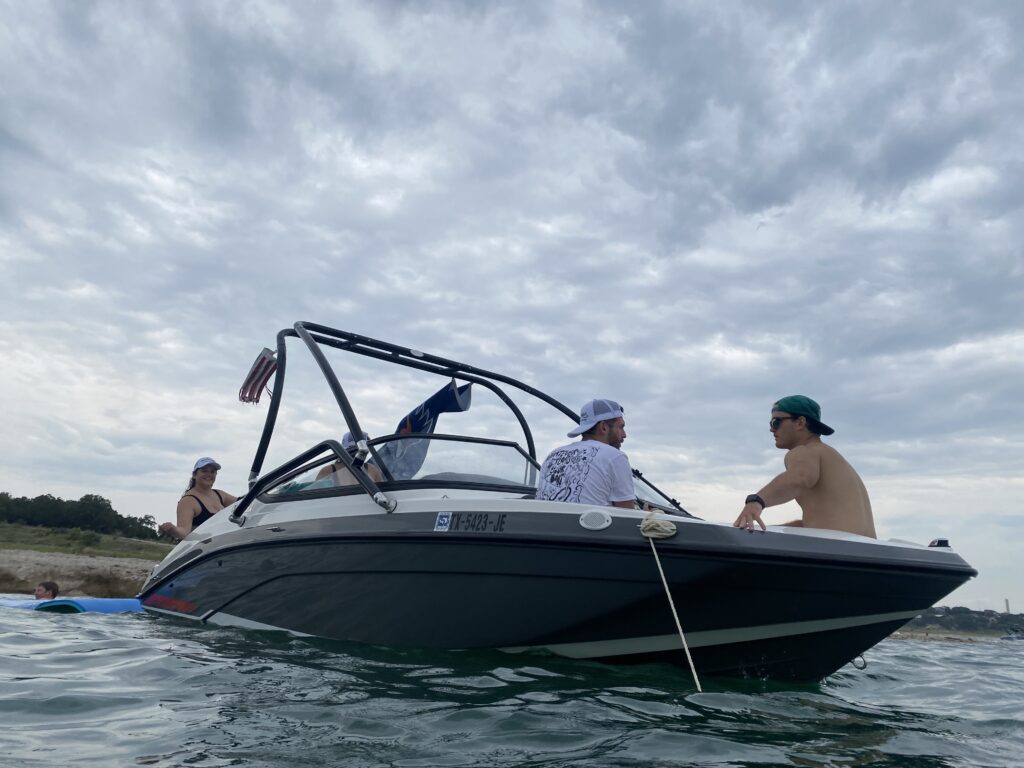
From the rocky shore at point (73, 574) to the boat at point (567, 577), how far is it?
11.4 m

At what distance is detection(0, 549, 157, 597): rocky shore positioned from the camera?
14961 mm

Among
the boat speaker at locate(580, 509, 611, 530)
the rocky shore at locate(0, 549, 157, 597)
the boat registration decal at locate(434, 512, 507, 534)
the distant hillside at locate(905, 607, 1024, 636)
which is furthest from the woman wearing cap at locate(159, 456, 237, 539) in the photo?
the distant hillside at locate(905, 607, 1024, 636)

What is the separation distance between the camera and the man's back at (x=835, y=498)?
4.11m

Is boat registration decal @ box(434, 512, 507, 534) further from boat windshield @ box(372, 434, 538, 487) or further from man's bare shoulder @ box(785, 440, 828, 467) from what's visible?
man's bare shoulder @ box(785, 440, 828, 467)

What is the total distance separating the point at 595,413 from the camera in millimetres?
4664

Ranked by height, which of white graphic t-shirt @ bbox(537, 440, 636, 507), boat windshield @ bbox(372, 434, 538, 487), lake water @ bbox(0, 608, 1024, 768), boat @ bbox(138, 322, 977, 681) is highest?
boat windshield @ bbox(372, 434, 538, 487)

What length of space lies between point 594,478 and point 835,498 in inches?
49.0

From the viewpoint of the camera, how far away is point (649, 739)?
106 inches

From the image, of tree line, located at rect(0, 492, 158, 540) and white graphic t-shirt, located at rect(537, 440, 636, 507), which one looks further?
tree line, located at rect(0, 492, 158, 540)

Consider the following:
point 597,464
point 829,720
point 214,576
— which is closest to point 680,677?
point 829,720

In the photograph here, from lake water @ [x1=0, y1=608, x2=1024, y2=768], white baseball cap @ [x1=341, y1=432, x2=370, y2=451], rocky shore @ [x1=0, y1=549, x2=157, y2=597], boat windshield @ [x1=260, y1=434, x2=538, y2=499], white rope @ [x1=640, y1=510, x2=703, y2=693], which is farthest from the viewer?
rocky shore @ [x1=0, y1=549, x2=157, y2=597]

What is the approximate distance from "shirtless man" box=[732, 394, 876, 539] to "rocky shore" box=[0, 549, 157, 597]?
1332cm

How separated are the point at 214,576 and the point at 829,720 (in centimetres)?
433

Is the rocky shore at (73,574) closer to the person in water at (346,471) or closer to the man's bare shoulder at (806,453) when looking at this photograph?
the person in water at (346,471)
